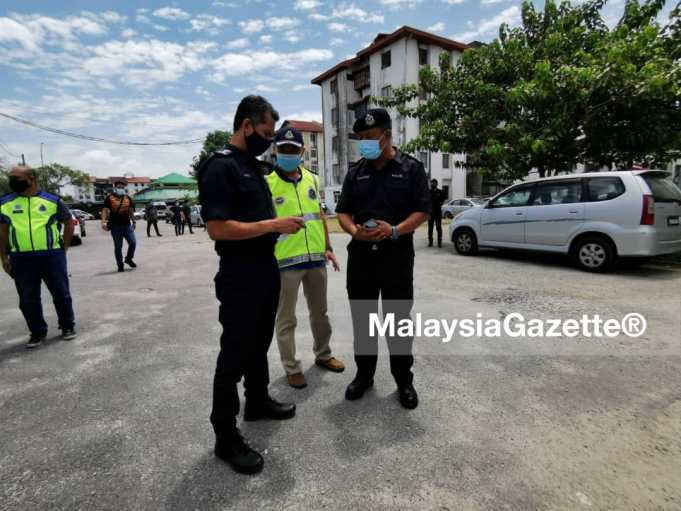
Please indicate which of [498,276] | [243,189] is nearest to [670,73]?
[498,276]

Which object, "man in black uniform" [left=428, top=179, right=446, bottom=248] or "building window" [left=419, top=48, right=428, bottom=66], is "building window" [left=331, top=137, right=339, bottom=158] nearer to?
"building window" [left=419, top=48, right=428, bottom=66]

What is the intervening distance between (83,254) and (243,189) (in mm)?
12215

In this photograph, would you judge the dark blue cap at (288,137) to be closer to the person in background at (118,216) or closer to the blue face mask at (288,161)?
the blue face mask at (288,161)

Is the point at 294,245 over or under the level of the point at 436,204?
under

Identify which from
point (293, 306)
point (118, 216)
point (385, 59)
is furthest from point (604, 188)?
point (385, 59)

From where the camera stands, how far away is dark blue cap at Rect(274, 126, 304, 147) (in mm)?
2811

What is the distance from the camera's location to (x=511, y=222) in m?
7.97

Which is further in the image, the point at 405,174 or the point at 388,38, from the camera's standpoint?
the point at 388,38

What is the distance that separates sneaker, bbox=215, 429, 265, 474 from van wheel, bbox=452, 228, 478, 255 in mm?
7845

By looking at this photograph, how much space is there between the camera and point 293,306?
3068 millimetres

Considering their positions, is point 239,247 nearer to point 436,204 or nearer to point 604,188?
point 604,188

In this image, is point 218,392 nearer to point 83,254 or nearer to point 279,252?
point 279,252

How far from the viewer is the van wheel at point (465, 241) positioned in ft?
29.5

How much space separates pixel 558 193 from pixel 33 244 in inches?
316
